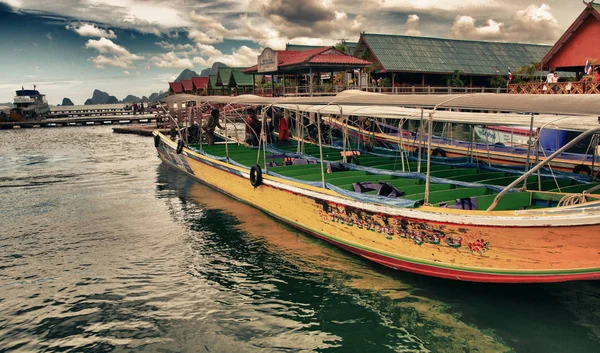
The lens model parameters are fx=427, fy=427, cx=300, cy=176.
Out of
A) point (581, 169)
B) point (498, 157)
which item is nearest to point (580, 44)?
point (498, 157)

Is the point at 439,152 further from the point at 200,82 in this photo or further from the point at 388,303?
the point at 200,82

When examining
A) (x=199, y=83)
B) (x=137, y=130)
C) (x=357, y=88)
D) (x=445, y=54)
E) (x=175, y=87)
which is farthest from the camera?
(x=175, y=87)

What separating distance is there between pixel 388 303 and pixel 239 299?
2.62 meters

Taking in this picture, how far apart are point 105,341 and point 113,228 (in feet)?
20.4

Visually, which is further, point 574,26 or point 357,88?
point 357,88

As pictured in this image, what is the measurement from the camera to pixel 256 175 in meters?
11.6

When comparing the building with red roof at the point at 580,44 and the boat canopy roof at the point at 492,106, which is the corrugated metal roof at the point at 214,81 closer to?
the building with red roof at the point at 580,44

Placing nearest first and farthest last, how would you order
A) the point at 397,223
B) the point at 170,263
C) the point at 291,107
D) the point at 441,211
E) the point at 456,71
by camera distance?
the point at 441,211 < the point at 397,223 < the point at 170,263 < the point at 291,107 < the point at 456,71

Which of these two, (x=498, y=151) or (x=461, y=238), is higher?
(x=498, y=151)

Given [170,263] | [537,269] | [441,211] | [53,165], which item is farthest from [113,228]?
[53,165]

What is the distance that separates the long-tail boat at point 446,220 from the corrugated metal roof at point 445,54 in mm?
31053

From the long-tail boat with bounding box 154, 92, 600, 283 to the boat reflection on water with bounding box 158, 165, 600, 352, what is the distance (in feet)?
1.39

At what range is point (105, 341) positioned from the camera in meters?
6.46

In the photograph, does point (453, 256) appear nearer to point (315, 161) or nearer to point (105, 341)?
point (105, 341)
